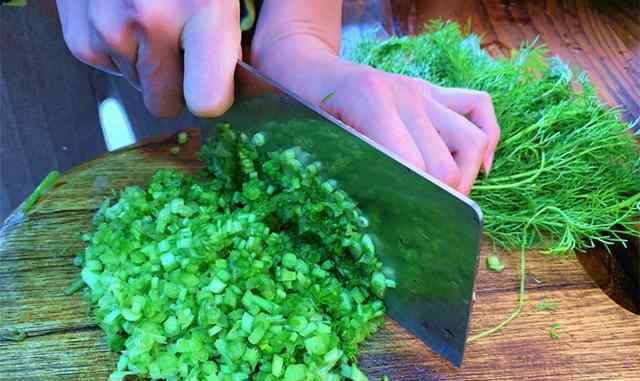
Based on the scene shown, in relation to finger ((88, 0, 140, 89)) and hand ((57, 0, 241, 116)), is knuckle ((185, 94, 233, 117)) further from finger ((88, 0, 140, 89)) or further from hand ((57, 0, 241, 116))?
finger ((88, 0, 140, 89))

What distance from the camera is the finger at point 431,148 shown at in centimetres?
90

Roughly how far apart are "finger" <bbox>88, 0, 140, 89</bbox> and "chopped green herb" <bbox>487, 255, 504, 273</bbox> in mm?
674

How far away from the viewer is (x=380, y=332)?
0.90m

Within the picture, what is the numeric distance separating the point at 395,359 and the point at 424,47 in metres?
0.72

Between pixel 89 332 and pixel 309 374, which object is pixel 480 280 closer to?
pixel 309 374

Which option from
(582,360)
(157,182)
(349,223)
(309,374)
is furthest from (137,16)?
(582,360)

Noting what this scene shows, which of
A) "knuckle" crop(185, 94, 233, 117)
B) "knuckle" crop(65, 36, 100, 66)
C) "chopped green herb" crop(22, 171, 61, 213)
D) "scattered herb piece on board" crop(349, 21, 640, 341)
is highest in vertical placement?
"knuckle" crop(65, 36, 100, 66)

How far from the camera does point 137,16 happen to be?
2.72 ft

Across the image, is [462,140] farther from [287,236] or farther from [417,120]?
[287,236]

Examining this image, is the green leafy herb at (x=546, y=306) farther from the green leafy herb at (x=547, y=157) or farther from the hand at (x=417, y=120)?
the hand at (x=417, y=120)

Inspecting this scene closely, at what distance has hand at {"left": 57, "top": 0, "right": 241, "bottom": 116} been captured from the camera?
839 mm

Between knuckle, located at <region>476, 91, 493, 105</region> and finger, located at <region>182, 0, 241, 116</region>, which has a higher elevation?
finger, located at <region>182, 0, 241, 116</region>

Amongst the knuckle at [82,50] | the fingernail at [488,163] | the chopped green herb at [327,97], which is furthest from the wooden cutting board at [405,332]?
the chopped green herb at [327,97]

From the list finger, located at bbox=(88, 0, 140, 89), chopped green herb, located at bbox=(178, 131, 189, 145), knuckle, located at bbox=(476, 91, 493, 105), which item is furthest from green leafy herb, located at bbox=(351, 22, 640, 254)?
finger, located at bbox=(88, 0, 140, 89)
